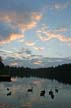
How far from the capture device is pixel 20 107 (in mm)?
54625

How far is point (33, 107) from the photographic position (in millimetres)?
55531

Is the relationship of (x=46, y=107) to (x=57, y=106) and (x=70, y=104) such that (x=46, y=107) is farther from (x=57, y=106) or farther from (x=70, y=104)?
(x=70, y=104)

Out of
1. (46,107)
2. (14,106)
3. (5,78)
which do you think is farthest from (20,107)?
(5,78)

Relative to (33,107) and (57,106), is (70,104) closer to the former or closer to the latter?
(57,106)

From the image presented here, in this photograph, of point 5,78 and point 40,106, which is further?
point 5,78

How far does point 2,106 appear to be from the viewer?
55.8 meters

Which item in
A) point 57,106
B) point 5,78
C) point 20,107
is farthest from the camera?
point 5,78

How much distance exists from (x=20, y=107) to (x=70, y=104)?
43.5ft

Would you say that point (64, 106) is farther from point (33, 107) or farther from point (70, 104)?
point (33, 107)

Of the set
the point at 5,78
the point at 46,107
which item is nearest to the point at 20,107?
the point at 46,107

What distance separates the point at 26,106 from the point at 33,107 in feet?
7.91

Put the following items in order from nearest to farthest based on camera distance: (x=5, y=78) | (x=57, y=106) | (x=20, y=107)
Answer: (x=20, y=107)
(x=57, y=106)
(x=5, y=78)

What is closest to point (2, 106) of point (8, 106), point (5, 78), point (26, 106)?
point (8, 106)

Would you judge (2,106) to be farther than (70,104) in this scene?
No
